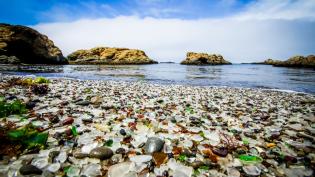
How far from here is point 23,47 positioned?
63.7m

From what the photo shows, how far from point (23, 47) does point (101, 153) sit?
76297mm

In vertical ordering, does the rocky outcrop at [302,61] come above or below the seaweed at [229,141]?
above

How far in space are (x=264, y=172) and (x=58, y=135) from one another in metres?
3.92

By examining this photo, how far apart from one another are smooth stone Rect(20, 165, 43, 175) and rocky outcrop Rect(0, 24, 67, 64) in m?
64.9

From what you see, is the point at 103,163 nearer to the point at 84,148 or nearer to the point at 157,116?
the point at 84,148

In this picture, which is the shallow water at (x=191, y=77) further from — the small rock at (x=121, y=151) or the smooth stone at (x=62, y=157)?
the smooth stone at (x=62, y=157)

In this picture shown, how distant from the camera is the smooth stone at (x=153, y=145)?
354 centimetres

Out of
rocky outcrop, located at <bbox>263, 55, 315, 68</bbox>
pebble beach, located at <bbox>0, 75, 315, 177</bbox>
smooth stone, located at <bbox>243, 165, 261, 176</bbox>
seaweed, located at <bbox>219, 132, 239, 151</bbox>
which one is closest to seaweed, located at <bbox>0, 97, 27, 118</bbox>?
pebble beach, located at <bbox>0, 75, 315, 177</bbox>

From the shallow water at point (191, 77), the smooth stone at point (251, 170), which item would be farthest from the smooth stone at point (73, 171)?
the shallow water at point (191, 77)

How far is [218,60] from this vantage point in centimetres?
15262

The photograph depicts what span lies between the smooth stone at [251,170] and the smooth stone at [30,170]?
10.5 feet

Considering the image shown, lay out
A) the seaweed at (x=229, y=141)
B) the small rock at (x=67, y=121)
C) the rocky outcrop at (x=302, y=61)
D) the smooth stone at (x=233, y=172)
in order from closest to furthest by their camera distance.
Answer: the smooth stone at (x=233, y=172) < the seaweed at (x=229, y=141) < the small rock at (x=67, y=121) < the rocky outcrop at (x=302, y=61)

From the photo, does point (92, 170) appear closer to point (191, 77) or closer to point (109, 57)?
point (191, 77)

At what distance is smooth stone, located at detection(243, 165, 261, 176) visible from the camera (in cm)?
304
